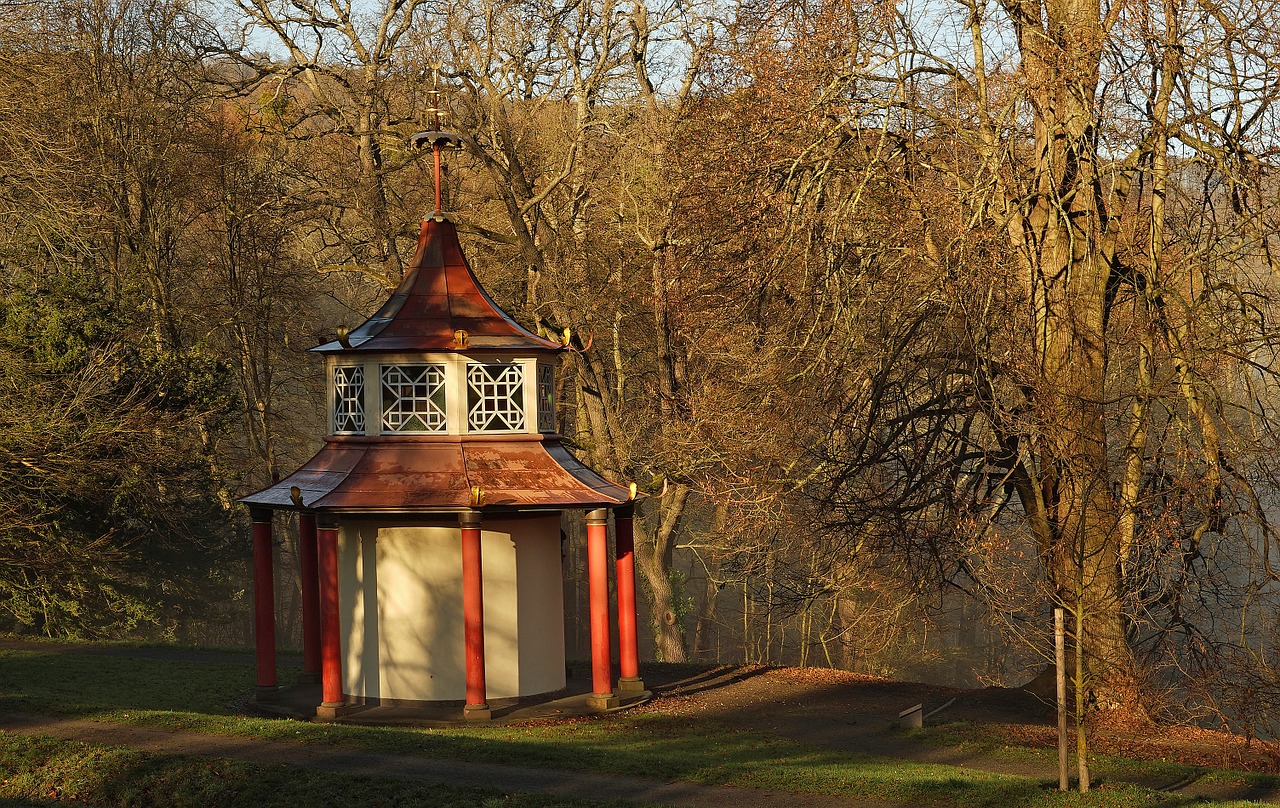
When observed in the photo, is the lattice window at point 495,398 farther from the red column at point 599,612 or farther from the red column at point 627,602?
the red column at point 627,602

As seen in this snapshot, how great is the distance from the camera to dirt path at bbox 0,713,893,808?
449 inches

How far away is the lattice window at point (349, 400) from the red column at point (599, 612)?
11.2ft

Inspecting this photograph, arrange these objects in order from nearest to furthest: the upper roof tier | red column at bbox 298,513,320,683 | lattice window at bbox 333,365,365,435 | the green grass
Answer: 1. the green grass
2. the upper roof tier
3. lattice window at bbox 333,365,365,435
4. red column at bbox 298,513,320,683

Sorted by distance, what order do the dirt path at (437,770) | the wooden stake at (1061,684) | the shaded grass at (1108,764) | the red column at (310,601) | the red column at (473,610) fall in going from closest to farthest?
1. the wooden stake at (1061,684)
2. the dirt path at (437,770)
3. the shaded grass at (1108,764)
4. the red column at (473,610)
5. the red column at (310,601)

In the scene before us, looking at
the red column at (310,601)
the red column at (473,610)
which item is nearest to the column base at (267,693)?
the red column at (310,601)

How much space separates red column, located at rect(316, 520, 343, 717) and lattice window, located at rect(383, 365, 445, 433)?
5.45 ft

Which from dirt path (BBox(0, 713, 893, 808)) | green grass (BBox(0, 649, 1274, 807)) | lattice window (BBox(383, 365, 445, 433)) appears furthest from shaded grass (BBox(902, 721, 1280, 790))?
lattice window (BBox(383, 365, 445, 433))

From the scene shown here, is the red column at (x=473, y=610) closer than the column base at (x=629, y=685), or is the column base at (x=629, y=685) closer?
the red column at (x=473, y=610)

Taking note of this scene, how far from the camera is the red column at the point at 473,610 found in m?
15.9

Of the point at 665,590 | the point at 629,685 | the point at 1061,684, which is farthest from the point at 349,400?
the point at 665,590

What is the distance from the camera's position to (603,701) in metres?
16.7

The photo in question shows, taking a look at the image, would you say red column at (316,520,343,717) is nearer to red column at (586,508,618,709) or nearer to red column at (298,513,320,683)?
red column at (298,513,320,683)

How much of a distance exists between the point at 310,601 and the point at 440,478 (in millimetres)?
3654

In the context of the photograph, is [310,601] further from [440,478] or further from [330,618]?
[440,478]
